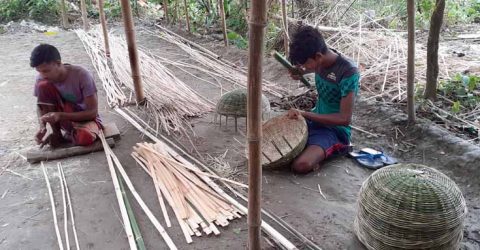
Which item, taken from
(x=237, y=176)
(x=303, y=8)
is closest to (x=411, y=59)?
(x=237, y=176)

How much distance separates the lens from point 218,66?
5.43m

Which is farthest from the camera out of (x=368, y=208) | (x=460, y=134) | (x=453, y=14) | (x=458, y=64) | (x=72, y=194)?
(x=453, y=14)

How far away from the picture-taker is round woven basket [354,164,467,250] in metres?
1.86

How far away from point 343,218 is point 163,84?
280 centimetres

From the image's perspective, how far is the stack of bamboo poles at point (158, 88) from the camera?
12.5 feet

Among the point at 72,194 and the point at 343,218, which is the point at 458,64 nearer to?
the point at 343,218

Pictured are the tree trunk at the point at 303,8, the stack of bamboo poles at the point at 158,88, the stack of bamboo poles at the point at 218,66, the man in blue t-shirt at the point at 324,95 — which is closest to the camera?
the man in blue t-shirt at the point at 324,95

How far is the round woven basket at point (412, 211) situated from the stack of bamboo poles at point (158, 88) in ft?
6.51

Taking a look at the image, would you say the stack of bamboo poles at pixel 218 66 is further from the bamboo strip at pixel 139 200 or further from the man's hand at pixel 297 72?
the bamboo strip at pixel 139 200

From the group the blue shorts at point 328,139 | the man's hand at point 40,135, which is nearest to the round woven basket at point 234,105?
the blue shorts at point 328,139

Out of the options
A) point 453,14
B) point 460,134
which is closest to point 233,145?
point 460,134

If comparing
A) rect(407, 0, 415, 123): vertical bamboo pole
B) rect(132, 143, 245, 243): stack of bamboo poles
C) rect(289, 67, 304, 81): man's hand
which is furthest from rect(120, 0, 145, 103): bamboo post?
rect(407, 0, 415, 123): vertical bamboo pole

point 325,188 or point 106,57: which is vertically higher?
point 106,57

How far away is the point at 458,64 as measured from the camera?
14.8ft
